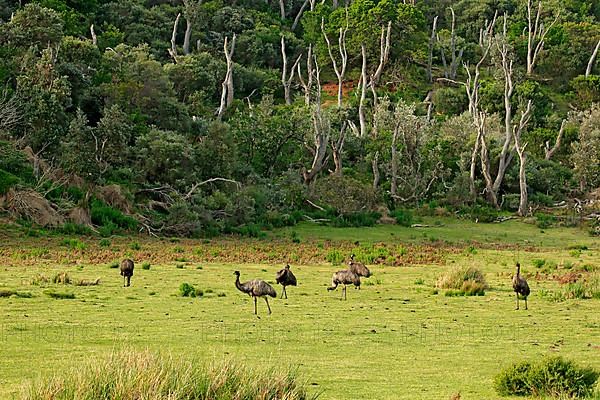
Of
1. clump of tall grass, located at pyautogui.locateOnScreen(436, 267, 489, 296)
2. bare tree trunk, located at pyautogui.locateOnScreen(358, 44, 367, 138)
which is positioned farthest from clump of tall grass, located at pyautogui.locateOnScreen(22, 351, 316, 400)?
bare tree trunk, located at pyautogui.locateOnScreen(358, 44, 367, 138)

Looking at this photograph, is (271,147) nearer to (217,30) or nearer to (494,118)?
(494,118)

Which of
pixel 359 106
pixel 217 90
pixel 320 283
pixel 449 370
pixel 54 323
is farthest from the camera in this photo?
pixel 217 90

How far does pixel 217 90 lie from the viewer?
72.1 m

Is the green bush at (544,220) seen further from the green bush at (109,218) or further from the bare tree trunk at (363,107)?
the green bush at (109,218)

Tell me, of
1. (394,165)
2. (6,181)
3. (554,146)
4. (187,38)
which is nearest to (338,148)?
(394,165)

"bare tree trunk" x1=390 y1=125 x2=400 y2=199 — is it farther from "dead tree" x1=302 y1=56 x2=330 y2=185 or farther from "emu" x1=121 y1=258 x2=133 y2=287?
"emu" x1=121 y1=258 x2=133 y2=287

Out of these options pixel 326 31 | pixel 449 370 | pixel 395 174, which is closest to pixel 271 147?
pixel 395 174

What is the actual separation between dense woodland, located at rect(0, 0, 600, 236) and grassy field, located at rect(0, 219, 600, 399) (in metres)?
9.72

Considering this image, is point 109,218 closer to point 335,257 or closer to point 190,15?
point 335,257

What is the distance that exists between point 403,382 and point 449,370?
120 cm

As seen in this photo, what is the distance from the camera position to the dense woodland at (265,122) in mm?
43875

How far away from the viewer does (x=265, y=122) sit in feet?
182

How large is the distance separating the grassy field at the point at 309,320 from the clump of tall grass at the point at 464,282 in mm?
522

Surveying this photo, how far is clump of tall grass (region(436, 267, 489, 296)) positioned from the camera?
23562 mm
